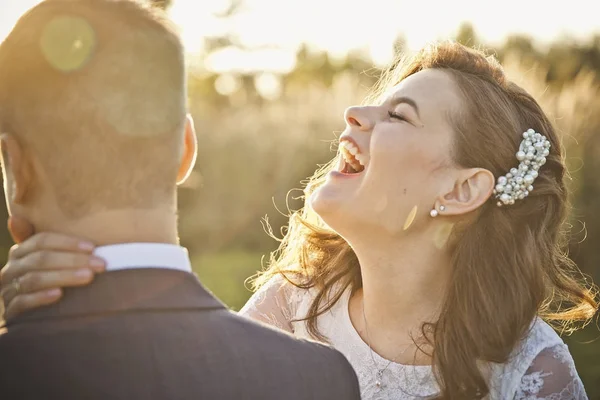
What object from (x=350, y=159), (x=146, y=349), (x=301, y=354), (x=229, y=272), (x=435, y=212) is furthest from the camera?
(x=229, y=272)

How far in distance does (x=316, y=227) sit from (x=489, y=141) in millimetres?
1013

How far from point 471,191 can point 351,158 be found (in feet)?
1.86

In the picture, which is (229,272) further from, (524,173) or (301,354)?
(301,354)

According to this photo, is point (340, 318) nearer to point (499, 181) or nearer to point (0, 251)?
point (499, 181)

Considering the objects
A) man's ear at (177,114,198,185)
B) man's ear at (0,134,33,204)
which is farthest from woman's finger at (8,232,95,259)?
man's ear at (177,114,198,185)

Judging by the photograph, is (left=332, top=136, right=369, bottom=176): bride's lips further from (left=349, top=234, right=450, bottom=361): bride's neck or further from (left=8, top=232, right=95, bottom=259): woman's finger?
(left=8, top=232, right=95, bottom=259): woman's finger

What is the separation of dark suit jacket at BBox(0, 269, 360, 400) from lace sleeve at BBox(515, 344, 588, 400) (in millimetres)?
1584

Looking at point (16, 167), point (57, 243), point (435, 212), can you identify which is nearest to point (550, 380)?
point (435, 212)

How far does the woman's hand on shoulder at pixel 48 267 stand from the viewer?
1.66 meters

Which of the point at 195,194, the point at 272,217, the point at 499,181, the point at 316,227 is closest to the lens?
the point at 499,181

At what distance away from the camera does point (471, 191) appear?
3361 millimetres

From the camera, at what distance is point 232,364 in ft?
5.61

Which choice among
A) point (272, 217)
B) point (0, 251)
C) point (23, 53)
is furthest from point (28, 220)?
point (0, 251)

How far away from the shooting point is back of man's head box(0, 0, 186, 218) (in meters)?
1.66
